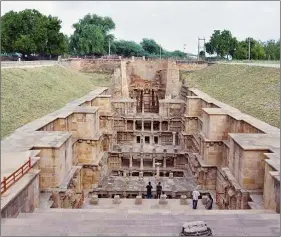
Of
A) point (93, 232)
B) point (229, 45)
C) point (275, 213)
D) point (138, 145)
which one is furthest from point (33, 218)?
point (229, 45)

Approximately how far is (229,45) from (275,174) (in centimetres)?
5189

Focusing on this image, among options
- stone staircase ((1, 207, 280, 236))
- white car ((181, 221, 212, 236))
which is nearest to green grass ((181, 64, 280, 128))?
stone staircase ((1, 207, 280, 236))

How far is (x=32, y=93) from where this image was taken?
75.6ft

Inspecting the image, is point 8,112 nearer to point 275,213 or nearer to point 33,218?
point 33,218

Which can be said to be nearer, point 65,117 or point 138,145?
point 65,117

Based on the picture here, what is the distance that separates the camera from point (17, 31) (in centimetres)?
4462

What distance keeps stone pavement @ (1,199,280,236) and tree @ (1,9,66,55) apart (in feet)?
121

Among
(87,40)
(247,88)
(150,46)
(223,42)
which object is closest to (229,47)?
(223,42)

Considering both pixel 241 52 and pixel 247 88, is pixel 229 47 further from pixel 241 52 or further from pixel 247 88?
pixel 247 88

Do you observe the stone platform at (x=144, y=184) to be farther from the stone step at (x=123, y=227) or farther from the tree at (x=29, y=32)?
the tree at (x=29, y=32)

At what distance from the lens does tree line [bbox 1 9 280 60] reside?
4428cm

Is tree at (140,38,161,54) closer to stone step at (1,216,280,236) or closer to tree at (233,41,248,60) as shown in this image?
tree at (233,41,248,60)

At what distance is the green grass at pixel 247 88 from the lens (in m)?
19.9

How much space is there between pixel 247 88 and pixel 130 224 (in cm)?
1943
